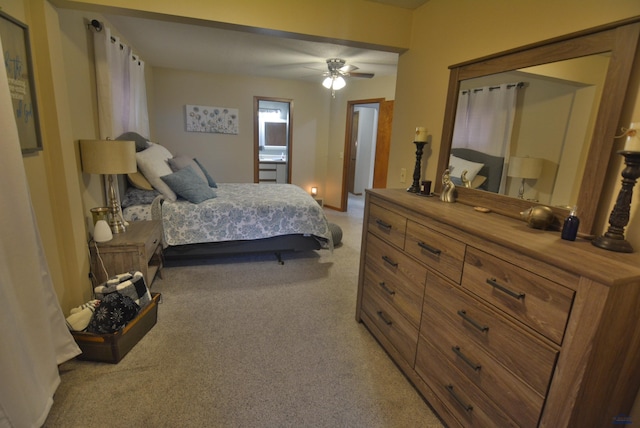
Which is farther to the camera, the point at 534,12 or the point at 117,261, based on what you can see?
the point at 117,261

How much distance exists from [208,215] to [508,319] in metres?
2.50

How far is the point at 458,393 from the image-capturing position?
137cm

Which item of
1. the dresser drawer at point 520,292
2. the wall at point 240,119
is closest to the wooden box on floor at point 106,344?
the dresser drawer at point 520,292

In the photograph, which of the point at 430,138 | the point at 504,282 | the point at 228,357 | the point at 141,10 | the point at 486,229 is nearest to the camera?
the point at 504,282

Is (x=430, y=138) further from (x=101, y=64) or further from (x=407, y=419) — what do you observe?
(x=101, y=64)

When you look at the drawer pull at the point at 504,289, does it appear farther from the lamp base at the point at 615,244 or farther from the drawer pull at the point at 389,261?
the drawer pull at the point at 389,261

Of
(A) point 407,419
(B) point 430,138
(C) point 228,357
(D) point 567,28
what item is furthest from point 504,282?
(C) point 228,357

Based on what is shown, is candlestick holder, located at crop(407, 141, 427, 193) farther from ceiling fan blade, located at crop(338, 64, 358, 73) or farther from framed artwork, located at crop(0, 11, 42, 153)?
ceiling fan blade, located at crop(338, 64, 358, 73)

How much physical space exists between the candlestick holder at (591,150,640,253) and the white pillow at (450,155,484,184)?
66 centimetres

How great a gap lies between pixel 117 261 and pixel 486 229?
230 cm

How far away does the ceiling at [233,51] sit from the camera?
117 inches

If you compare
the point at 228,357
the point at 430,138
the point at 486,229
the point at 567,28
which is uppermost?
the point at 567,28

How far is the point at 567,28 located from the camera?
1.26 m

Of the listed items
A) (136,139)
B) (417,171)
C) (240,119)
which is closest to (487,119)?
(417,171)
